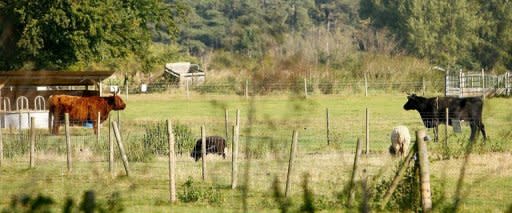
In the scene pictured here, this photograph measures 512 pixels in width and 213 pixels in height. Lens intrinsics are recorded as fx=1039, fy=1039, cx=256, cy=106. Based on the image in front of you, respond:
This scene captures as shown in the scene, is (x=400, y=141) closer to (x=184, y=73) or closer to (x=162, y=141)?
(x=162, y=141)

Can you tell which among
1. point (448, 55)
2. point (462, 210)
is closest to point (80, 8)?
point (462, 210)

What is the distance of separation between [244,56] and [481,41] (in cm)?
7039

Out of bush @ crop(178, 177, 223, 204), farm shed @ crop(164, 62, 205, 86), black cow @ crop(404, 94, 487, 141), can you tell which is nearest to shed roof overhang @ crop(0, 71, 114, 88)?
black cow @ crop(404, 94, 487, 141)

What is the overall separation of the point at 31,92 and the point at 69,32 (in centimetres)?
339

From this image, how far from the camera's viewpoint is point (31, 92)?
3562 centimetres

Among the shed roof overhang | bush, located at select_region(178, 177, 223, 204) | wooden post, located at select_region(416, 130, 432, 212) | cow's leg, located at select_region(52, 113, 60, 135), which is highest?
wooden post, located at select_region(416, 130, 432, 212)

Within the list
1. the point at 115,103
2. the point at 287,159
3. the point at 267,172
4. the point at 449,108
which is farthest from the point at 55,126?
the point at 267,172

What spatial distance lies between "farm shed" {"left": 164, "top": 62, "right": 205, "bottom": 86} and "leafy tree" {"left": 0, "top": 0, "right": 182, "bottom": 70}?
538 inches

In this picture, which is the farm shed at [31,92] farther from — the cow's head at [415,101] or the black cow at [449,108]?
the black cow at [449,108]

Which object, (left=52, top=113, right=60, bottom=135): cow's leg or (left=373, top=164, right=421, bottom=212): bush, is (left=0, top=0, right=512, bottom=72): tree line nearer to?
(left=373, top=164, right=421, bottom=212): bush

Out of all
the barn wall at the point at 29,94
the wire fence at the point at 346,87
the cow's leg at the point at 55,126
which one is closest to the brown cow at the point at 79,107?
the cow's leg at the point at 55,126

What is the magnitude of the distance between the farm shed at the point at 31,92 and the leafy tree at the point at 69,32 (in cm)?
207

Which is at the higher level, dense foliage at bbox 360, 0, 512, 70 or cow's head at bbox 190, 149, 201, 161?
dense foliage at bbox 360, 0, 512, 70

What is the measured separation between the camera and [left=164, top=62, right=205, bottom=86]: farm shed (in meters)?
56.7
